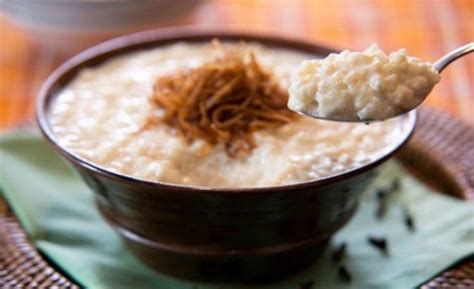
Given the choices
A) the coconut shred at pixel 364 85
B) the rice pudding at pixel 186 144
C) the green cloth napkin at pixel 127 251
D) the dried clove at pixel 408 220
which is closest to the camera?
the coconut shred at pixel 364 85

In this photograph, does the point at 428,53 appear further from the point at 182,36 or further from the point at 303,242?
the point at 303,242

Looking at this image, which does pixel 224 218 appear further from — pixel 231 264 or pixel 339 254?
pixel 339 254

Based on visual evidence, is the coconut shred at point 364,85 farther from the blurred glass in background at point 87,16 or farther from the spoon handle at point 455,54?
the blurred glass in background at point 87,16

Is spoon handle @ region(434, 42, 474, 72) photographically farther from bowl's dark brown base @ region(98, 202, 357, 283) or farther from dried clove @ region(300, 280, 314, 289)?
dried clove @ region(300, 280, 314, 289)

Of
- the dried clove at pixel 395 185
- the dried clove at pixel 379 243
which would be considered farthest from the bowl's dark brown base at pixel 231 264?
the dried clove at pixel 395 185

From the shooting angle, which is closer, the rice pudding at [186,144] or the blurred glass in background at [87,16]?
the rice pudding at [186,144]

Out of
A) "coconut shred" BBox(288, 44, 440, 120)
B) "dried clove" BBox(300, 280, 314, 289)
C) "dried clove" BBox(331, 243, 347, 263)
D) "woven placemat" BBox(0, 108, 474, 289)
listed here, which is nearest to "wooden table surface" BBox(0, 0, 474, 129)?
"woven placemat" BBox(0, 108, 474, 289)
